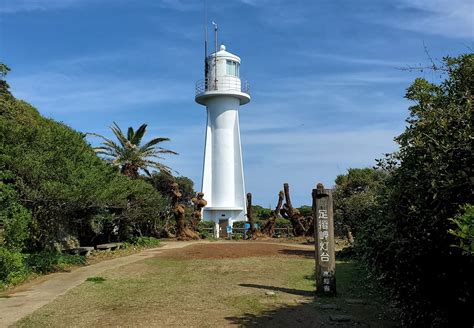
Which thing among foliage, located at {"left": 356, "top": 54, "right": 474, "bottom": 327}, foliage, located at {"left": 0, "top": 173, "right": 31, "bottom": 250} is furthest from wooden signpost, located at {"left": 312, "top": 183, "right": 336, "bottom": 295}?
foliage, located at {"left": 0, "top": 173, "right": 31, "bottom": 250}

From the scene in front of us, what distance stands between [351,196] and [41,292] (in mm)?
14516

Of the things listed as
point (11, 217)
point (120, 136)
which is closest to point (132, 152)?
point (120, 136)

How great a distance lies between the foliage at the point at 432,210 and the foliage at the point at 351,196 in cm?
1034

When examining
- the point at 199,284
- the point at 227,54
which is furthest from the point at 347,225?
the point at 227,54

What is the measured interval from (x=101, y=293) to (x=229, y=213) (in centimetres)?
2558

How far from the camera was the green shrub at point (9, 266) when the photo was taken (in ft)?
37.9

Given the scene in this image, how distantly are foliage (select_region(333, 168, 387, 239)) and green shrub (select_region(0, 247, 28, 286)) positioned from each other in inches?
415

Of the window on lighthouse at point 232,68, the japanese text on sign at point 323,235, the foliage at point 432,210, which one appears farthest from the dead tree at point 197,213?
the foliage at point 432,210

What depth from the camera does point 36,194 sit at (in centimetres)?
1348

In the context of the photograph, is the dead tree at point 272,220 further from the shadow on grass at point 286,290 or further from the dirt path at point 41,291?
the shadow on grass at point 286,290

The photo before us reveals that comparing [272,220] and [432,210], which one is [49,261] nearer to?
[432,210]

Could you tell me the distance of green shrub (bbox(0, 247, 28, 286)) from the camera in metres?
11.5

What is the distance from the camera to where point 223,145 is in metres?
36.1

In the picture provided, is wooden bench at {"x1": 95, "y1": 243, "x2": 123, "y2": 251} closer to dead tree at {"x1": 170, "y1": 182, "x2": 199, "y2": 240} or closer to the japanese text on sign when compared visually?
dead tree at {"x1": 170, "y1": 182, "x2": 199, "y2": 240}
